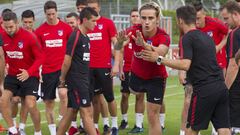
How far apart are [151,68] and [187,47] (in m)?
2.28

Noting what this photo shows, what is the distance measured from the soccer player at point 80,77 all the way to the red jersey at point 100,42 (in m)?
1.71

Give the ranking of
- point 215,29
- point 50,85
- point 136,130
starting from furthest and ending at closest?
point 136,130, point 50,85, point 215,29

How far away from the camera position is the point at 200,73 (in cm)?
875

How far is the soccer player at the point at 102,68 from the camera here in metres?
12.5

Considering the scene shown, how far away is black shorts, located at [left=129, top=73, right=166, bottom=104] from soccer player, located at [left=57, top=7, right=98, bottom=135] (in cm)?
95

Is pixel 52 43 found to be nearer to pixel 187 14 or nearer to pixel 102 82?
pixel 102 82

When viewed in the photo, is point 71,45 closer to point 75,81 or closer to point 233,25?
point 75,81

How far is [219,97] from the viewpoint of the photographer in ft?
29.0

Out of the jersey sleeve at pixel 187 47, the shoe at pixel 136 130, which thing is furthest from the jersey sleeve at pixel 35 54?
the jersey sleeve at pixel 187 47

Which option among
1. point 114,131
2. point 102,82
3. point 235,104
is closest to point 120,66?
point 102,82

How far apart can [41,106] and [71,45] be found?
28.8ft

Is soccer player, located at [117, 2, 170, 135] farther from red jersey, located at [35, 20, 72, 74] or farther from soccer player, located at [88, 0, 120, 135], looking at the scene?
red jersey, located at [35, 20, 72, 74]

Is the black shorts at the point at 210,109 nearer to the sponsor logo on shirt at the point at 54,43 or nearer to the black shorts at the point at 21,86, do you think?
the black shorts at the point at 21,86

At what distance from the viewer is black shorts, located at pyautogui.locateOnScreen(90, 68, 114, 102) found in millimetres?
12516
